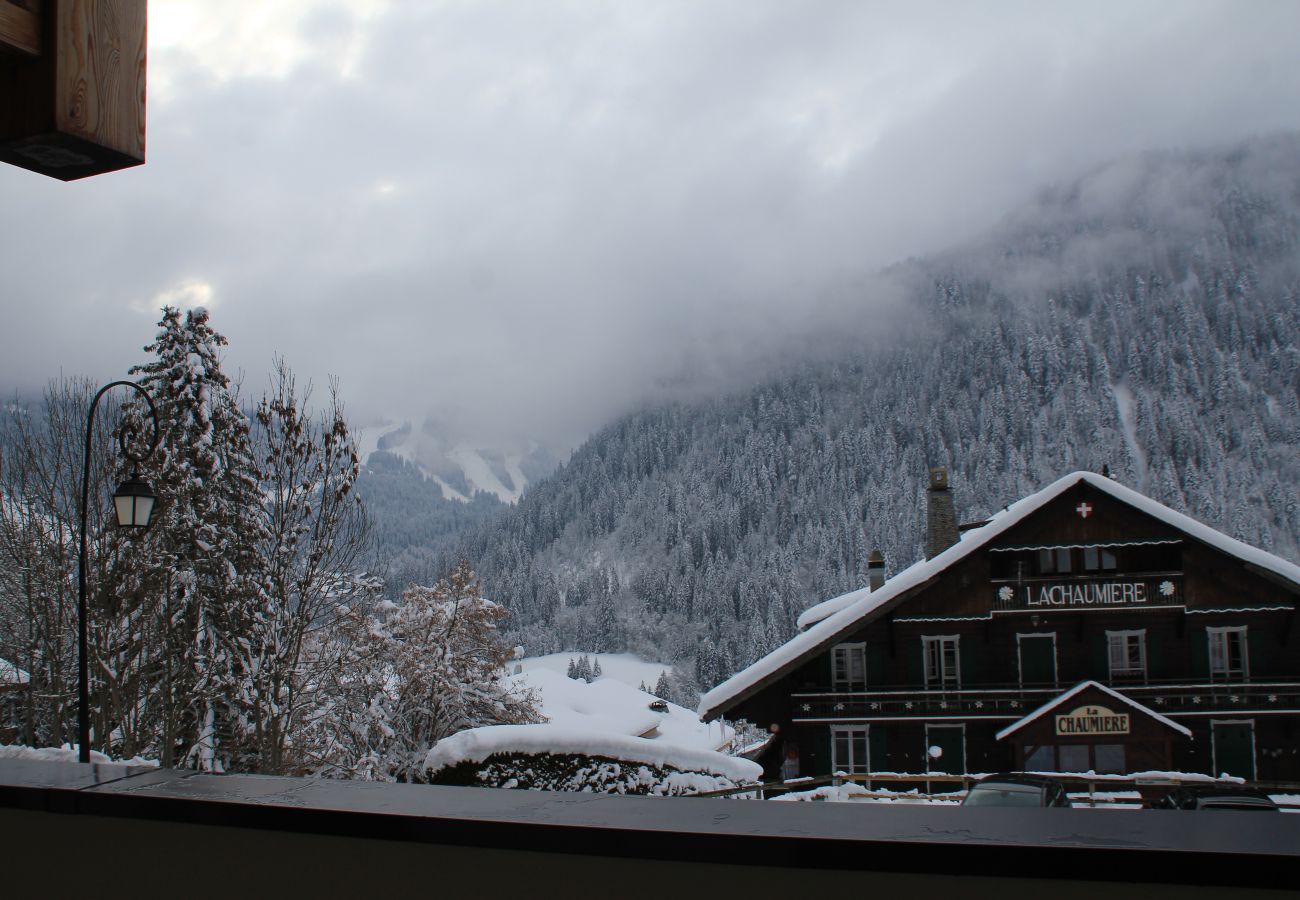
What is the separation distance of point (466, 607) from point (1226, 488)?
146 m

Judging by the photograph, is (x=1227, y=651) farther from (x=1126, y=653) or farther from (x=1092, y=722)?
(x=1092, y=722)

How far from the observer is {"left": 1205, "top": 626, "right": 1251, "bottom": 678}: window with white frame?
24.8 m

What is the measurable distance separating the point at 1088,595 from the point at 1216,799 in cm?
1143

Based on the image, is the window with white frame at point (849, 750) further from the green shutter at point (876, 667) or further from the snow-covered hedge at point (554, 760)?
the snow-covered hedge at point (554, 760)

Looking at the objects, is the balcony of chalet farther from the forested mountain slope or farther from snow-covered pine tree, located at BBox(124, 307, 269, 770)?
the forested mountain slope

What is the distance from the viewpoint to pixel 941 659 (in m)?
25.6

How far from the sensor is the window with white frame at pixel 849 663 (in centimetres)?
2552

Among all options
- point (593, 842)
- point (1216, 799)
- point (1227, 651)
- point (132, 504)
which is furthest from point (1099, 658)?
point (593, 842)

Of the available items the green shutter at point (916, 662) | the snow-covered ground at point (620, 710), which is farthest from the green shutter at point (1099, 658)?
the snow-covered ground at point (620, 710)

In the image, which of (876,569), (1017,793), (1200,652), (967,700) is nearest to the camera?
(1017,793)

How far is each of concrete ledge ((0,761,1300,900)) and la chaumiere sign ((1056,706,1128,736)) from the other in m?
24.3

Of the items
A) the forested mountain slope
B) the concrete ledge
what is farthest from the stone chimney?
the forested mountain slope

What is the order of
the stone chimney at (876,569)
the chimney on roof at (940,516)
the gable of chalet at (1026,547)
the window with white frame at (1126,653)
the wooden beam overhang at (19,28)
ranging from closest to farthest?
the wooden beam overhang at (19,28) → the gable of chalet at (1026,547) → the window with white frame at (1126,653) → the stone chimney at (876,569) → the chimney on roof at (940,516)

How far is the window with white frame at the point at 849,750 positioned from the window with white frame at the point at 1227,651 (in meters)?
8.17
